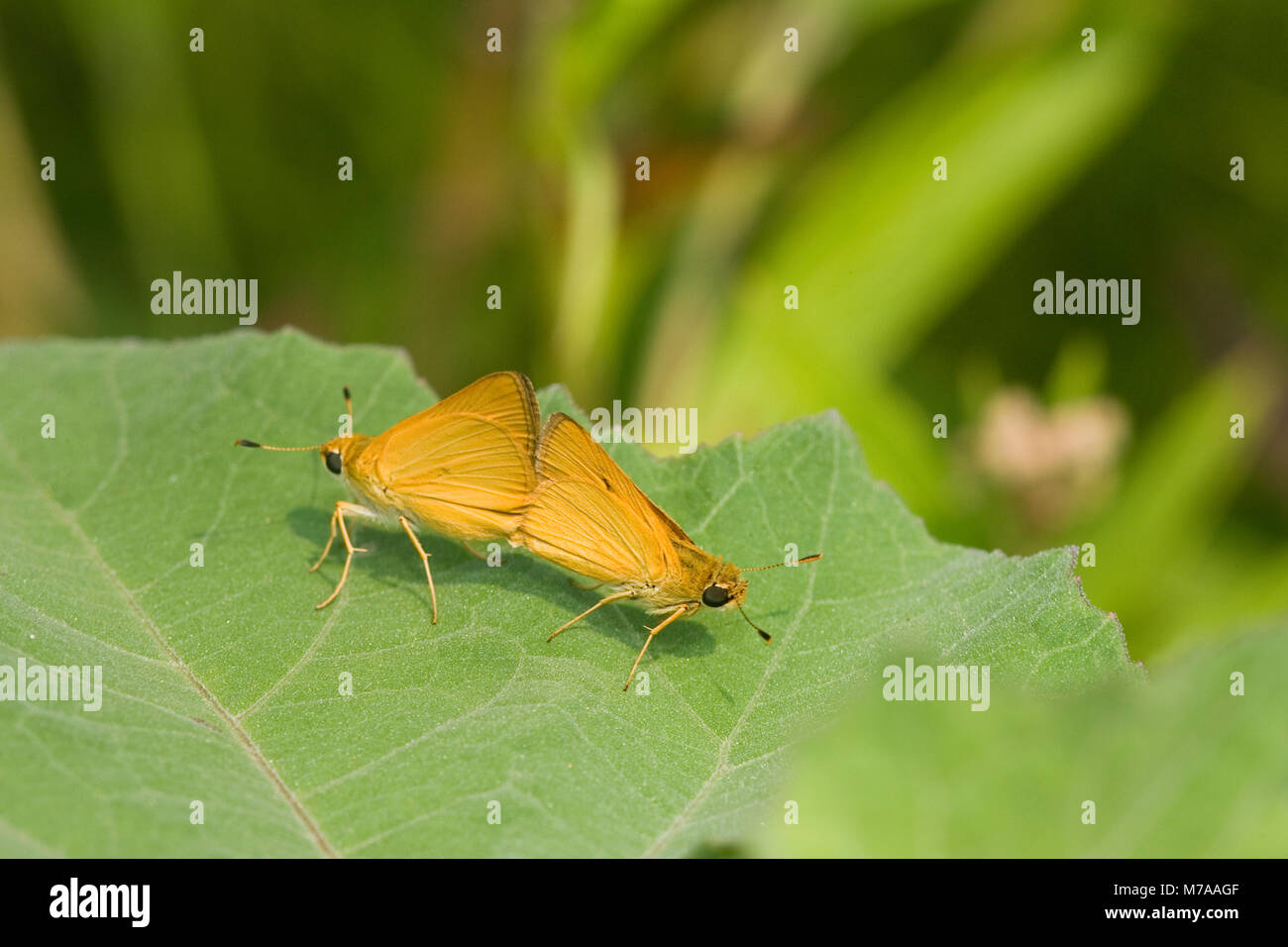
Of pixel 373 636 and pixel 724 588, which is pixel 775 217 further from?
pixel 373 636

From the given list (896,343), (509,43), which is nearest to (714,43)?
(509,43)

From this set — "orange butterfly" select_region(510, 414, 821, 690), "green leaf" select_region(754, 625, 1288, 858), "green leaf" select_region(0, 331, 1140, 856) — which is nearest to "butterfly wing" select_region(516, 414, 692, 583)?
"orange butterfly" select_region(510, 414, 821, 690)

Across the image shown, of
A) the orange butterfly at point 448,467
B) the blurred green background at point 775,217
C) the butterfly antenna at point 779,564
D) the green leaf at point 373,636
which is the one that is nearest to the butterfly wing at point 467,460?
the orange butterfly at point 448,467

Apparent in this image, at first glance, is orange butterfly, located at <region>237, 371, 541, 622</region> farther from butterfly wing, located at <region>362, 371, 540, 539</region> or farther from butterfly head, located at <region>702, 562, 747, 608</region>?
butterfly head, located at <region>702, 562, 747, 608</region>

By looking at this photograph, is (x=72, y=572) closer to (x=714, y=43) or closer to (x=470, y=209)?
(x=470, y=209)

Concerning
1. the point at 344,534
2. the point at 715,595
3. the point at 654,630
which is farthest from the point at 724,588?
the point at 344,534

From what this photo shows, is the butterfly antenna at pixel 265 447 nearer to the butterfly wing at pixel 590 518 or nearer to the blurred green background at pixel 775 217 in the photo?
the butterfly wing at pixel 590 518
